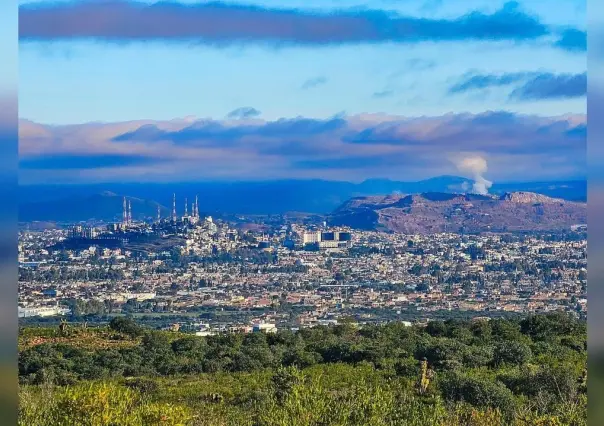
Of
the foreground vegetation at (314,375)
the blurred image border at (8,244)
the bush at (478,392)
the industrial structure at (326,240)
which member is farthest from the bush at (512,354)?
the industrial structure at (326,240)

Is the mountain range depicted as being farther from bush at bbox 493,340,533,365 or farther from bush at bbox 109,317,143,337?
bush at bbox 493,340,533,365

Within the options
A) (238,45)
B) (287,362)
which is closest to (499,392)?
(287,362)

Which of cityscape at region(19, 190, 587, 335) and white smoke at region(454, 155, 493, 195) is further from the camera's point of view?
white smoke at region(454, 155, 493, 195)

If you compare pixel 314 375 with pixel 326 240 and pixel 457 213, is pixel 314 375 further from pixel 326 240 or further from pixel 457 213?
pixel 457 213

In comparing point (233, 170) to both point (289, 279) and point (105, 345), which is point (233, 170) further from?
point (105, 345)

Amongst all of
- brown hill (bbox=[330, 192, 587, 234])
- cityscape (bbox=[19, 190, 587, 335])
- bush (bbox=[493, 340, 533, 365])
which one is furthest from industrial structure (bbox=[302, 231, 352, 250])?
bush (bbox=[493, 340, 533, 365])
